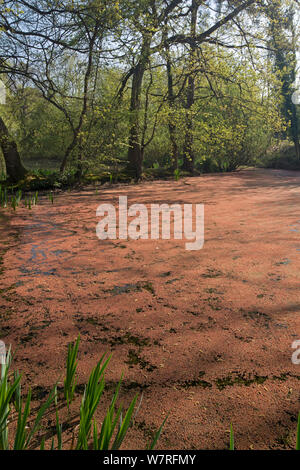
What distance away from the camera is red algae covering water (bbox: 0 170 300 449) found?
1491 mm

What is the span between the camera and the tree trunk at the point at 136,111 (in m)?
8.98

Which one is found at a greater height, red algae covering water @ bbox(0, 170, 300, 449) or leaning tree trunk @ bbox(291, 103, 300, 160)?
leaning tree trunk @ bbox(291, 103, 300, 160)

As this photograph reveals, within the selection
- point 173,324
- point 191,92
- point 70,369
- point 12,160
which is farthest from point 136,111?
point 70,369

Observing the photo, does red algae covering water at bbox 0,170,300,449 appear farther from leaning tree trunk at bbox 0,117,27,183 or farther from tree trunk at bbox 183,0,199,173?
tree trunk at bbox 183,0,199,173

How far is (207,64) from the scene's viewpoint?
30.2ft

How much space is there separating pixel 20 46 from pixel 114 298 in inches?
340

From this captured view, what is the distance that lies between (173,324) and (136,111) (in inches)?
333

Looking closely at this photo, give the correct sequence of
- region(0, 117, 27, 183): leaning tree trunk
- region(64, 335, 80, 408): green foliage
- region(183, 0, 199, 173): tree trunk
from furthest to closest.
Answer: region(183, 0, 199, 173): tree trunk → region(0, 117, 27, 183): leaning tree trunk → region(64, 335, 80, 408): green foliage

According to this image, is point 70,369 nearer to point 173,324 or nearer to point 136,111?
point 173,324

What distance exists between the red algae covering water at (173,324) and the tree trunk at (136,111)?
5.81 meters

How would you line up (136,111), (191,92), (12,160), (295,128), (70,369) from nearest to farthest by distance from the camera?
1. (70,369)
2. (12,160)
3. (136,111)
4. (191,92)
5. (295,128)

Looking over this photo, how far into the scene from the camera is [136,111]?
961cm

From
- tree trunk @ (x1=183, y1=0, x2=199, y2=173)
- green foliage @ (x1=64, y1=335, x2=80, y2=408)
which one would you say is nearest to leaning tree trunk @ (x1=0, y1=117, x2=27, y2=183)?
tree trunk @ (x1=183, y1=0, x2=199, y2=173)

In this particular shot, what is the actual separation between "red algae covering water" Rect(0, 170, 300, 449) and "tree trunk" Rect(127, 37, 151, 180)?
5.81m
